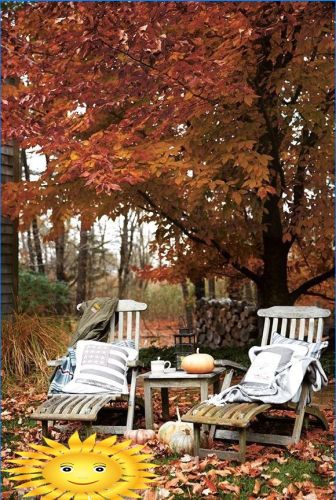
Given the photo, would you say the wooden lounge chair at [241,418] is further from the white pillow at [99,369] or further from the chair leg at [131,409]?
the white pillow at [99,369]

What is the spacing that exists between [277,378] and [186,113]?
8.17ft

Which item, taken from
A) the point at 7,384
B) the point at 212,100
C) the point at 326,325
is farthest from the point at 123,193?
the point at 326,325

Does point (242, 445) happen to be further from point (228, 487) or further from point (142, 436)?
point (142, 436)

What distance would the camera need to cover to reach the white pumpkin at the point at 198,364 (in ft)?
14.9

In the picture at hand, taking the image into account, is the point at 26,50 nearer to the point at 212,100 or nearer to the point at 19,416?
the point at 212,100

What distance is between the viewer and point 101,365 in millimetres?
4715

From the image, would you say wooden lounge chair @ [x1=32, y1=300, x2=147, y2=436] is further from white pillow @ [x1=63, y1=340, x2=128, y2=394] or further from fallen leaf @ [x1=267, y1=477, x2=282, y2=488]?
fallen leaf @ [x1=267, y1=477, x2=282, y2=488]

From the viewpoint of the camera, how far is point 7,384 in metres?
6.16

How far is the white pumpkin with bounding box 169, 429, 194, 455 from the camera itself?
4020 mm

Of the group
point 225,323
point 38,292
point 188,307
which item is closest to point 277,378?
point 225,323

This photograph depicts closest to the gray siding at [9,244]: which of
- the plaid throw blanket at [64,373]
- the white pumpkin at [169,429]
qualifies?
the plaid throw blanket at [64,373]

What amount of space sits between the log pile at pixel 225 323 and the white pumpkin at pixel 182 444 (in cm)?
508

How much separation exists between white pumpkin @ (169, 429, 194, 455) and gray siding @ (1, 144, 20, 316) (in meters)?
4.37

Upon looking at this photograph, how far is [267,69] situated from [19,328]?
356 centimetres
